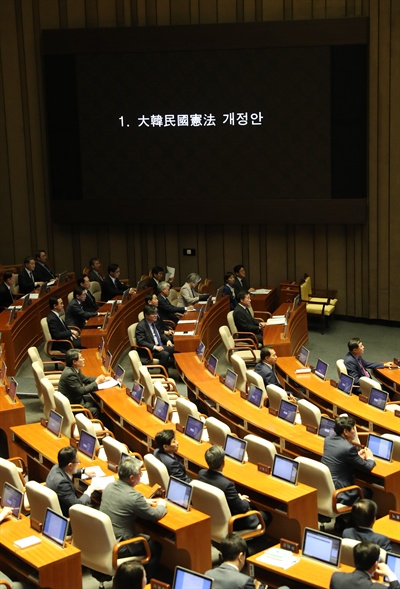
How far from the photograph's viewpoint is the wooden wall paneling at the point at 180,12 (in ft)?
51.1

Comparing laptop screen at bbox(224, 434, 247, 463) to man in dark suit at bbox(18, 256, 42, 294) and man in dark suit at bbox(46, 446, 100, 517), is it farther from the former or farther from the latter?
man in dark suit at bbox(18, 256, 42, 294)

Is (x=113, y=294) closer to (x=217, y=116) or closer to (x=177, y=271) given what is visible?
(x=177, y=271)

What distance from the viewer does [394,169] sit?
48.4ft

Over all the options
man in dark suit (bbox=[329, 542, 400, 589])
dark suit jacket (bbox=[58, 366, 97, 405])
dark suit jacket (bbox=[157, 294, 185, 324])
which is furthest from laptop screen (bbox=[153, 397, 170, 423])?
dark suit jacket (bbox=[157, 294, 185, 324])

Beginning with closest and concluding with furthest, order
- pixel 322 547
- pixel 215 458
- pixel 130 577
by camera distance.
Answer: pixel 130 577
pixel 322 547
pixel 215 458

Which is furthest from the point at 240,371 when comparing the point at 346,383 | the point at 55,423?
the point at 55,423

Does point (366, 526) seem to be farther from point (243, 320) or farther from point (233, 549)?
point (243, 320)

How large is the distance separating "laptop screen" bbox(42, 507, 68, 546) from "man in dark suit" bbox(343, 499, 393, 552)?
6.31ft

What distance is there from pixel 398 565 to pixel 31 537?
250 centimetres

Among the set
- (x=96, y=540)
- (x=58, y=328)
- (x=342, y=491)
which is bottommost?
(x=342, y=491)

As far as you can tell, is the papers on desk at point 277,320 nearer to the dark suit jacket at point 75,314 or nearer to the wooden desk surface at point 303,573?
the dark suit jacket at point 75,314

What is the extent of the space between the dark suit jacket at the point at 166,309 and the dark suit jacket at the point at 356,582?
26.4 feet

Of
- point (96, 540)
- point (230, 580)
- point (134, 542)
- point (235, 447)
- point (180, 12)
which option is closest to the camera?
point (230, 580)

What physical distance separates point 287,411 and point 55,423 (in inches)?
86.9
